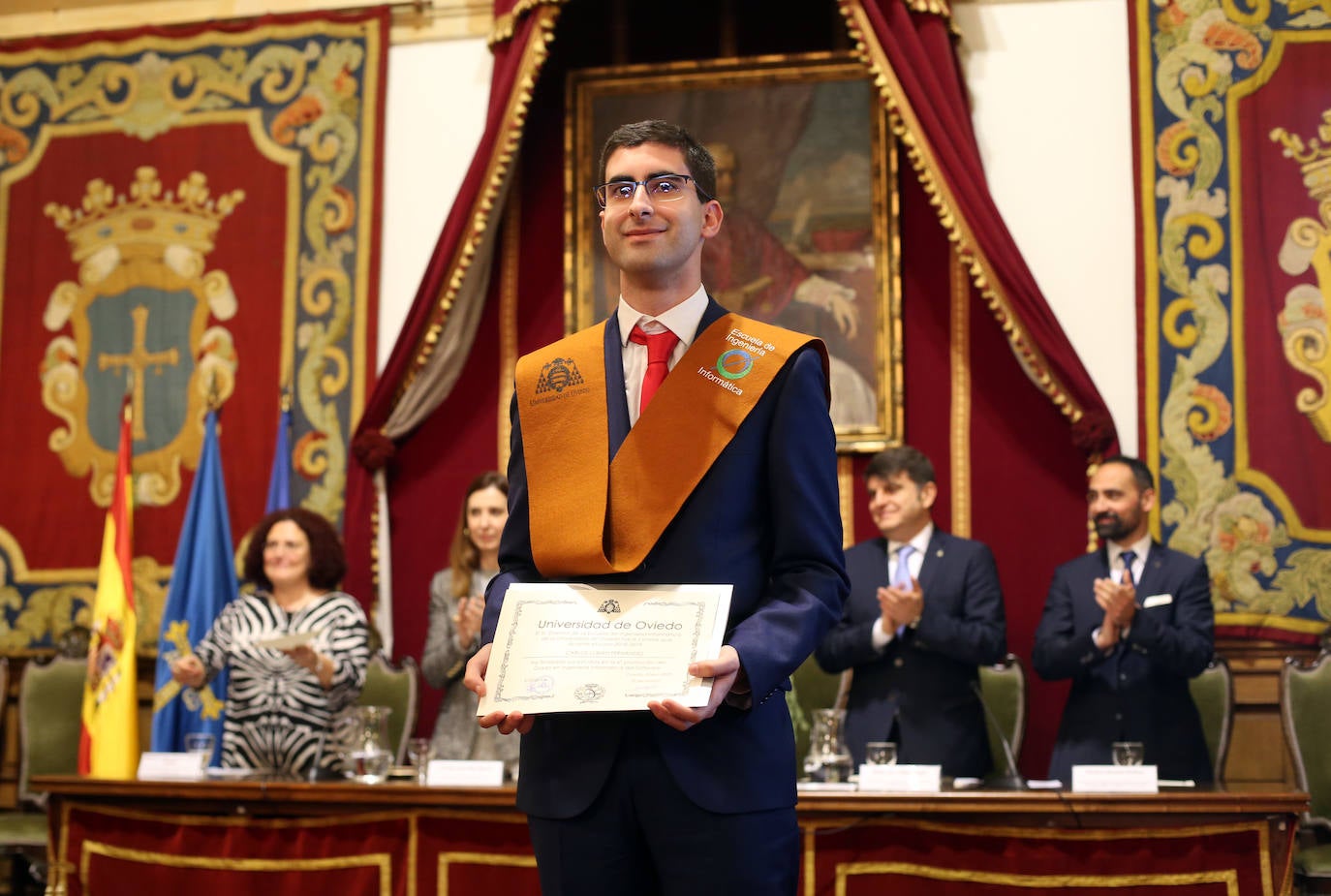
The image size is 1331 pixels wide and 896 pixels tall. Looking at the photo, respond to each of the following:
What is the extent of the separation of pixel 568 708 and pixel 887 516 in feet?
9.15

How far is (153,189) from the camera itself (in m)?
6.20

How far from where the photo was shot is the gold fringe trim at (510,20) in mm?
5346

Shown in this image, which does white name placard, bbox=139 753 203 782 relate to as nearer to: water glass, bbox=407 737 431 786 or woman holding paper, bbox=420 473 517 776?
water glass, bbox=407 737 431 786

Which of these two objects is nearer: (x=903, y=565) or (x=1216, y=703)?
(x=903, y=565)

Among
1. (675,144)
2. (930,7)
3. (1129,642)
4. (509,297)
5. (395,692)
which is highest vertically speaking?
→ (930,7)

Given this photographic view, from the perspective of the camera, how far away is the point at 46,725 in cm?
546

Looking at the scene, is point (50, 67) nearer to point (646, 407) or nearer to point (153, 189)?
point (153, 189)

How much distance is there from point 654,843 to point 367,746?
91.7 inches

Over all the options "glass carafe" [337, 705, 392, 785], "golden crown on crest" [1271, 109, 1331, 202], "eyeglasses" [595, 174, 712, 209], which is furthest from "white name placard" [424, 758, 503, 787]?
"golden crown on crest" [1271, 109, 1331, 202]

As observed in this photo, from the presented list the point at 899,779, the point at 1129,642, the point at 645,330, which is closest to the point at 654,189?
the point at 645,330

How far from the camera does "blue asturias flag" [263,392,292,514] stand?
563cm

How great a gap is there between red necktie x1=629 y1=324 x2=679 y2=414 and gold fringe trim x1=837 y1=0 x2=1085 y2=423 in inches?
135

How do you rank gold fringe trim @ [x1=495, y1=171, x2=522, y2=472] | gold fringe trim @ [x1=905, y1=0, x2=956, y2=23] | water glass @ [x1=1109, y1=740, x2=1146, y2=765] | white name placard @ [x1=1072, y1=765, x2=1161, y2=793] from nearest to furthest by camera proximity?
1. white name placard @ [x1=1072, y1=765, x2=1161, y2=793]
2. water glass @ [x1=1109, y1=740, x2=1146, y2=765]
3. gold fringe trim @ [x1=905, y1=0, x2=956, y2=23]
4. gold fringe trim @ [x1=495, y1=171, x2=522, y2=472]

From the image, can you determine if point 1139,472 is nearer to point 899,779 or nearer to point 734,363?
point 899,779
